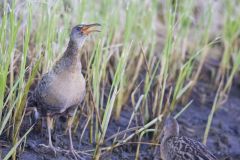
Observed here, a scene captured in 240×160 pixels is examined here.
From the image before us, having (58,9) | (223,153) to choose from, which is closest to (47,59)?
(58,9)

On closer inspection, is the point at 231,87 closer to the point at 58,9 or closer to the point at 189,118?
the point at 189,118

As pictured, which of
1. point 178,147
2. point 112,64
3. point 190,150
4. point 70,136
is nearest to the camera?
point 190,150

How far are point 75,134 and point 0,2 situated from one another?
66.7 inches

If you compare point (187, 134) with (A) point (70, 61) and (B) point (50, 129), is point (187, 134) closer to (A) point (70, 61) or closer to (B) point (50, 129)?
(B) point (50, 129)

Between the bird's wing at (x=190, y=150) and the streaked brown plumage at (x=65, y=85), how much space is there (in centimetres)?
93

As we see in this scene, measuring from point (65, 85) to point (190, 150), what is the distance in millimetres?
1225

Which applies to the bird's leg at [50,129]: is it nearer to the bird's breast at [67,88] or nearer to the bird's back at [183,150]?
the bird's breast at [67,88]

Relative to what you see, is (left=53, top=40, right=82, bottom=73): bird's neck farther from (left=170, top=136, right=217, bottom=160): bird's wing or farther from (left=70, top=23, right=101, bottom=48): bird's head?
(left=170, top=136, right=217, bottom=160): bird's wing

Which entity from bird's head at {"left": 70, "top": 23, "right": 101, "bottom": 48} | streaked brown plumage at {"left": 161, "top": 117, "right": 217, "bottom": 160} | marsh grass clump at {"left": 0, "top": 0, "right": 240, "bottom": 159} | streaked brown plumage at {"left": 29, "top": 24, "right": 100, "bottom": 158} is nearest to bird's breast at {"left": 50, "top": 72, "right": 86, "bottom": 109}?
streaked brown plumage at {"left": 29, "top": 24, "right": 100, "bottom": 158}

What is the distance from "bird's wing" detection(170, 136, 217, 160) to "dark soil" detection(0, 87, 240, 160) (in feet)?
1.89

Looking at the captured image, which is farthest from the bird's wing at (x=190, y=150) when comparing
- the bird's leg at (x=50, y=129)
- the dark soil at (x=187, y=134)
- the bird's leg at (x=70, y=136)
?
the bird's leg at (x=50, y=129)

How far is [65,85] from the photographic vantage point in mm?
5297

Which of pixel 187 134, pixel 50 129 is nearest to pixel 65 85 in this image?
pixel 50 129

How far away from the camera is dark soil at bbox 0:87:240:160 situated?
543 centimetres
